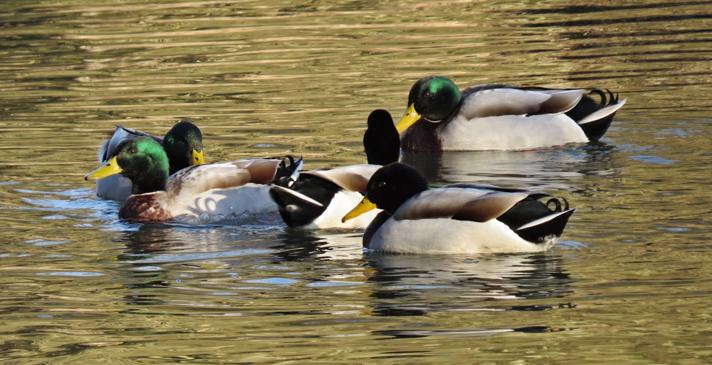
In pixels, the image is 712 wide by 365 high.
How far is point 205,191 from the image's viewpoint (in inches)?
514

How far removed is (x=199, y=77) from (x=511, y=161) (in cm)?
678

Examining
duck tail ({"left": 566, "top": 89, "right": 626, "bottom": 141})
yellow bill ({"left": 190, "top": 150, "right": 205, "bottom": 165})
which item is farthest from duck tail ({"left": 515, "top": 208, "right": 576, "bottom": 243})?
duck tail ({"left": 566, "top": 89, "right": 626, "bottom": 141})

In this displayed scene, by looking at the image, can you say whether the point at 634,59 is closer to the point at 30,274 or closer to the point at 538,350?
the point at 30,274

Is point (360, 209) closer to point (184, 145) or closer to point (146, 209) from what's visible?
point (146, 209)

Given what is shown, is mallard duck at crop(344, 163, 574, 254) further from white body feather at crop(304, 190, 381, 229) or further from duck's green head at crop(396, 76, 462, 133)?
duck's green head at crop(396, 76, 462, 133)

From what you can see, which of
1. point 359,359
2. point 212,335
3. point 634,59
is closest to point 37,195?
point 212,335

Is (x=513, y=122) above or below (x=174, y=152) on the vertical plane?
below

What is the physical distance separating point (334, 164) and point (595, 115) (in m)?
2.75

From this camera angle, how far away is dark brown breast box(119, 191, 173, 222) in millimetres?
13055

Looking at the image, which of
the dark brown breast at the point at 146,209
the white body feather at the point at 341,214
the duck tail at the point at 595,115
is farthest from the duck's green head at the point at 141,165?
the duck tail at the point at 595,115

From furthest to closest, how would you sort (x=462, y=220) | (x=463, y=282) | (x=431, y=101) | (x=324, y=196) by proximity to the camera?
(x=431, y=101) < (x=324, y=196) < (x=462, y=220) < (x=463, y=282)

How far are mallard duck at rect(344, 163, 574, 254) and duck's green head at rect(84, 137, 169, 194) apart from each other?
270 cm

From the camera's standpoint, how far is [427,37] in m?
23.7

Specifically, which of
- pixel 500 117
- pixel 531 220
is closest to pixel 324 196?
pixel 531 220
